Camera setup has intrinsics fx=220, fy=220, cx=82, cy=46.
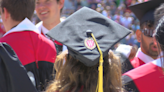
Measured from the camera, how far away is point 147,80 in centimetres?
191

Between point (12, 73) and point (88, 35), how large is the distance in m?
0.67

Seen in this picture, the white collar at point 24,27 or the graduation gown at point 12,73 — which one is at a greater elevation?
the white collar at point 24,27

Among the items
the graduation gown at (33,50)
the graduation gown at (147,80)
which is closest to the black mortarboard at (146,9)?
the graduation gown at (147,80)

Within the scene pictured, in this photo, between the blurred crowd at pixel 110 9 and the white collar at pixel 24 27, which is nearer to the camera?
the white collar at pixel 24 27

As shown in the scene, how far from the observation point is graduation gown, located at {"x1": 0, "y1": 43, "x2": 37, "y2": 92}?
1.71m

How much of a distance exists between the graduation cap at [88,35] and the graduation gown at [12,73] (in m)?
0.37

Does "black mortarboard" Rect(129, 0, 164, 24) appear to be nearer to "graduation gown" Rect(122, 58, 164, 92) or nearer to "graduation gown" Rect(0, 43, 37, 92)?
"graduation gown" Rect(122, 58, 164, 92)

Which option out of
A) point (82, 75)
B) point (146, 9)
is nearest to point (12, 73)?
point (82, 75)

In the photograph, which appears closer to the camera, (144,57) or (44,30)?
(144,57)

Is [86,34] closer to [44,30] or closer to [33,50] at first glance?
[33,50]

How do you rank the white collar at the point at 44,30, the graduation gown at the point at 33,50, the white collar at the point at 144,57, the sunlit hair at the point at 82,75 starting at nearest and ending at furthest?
the sunlit hair at the point at 82,75 → the graduation gown at the point at 33,50 → the white collar at the point at 144,57 → the white collar at the point at 44,30

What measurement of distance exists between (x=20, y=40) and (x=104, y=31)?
98cm

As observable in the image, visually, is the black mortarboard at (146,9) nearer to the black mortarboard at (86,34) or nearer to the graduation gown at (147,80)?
the graduation gown at (147,80)

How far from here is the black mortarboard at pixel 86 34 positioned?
4.93 ft
